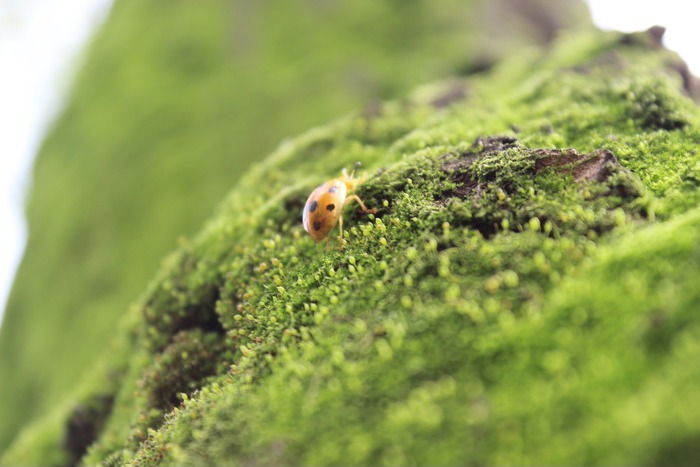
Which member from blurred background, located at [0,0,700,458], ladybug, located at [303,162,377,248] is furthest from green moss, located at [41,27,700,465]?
blurred background, located at [0,0,700,458]

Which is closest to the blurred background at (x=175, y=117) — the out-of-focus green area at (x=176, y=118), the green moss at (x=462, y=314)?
the out-of-focus green area at (x=176, y=118)

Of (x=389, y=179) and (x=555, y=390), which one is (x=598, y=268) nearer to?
(x=555, y=390)

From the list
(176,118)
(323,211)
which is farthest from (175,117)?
(323,211)

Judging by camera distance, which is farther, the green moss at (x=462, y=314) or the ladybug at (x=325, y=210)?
the ladybug at (x=325, y=210)

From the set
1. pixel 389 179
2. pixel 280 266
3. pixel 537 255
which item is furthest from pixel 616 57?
pixel 280 266

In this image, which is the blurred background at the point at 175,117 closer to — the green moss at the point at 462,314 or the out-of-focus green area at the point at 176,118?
the out-of-focus green area at the point at 176,118

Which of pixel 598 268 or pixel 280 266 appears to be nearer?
pixel 598 268
